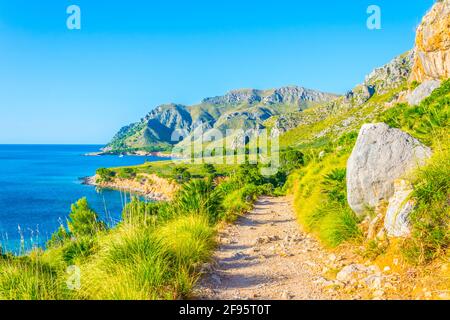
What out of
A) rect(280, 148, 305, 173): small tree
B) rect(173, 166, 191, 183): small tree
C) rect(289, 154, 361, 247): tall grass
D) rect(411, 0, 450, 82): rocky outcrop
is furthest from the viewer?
rect(173, 166, 191, 183): small tree

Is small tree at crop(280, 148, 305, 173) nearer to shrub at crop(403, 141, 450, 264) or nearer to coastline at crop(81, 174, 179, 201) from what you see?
shrub at crop(403, 141, 450, 264)

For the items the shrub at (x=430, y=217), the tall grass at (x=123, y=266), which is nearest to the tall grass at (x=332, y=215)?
the shrub at (x=430, y=217)

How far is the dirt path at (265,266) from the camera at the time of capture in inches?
256

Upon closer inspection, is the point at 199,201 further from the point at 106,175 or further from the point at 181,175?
the point at 106,175

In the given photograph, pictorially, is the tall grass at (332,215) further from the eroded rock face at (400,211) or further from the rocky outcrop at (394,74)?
the rocky outcrop at (394,74)

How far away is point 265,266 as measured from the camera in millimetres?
8289

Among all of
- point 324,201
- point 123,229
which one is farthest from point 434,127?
point 123,229

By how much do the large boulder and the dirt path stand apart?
5.44ft

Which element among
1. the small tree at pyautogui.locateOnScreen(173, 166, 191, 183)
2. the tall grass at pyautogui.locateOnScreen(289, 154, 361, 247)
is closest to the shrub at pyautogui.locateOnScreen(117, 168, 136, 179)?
the small tree at pyautogui.locateOnScreen(173, 166, 191, 183)

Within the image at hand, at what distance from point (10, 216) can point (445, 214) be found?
80934 mm

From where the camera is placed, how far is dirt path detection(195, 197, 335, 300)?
651cm

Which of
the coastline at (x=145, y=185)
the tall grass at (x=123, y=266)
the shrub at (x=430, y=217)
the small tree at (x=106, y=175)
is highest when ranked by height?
the shrub at (x=430, y=217)

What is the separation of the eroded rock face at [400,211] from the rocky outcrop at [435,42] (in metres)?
22.9

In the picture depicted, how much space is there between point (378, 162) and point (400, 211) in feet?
5.82
